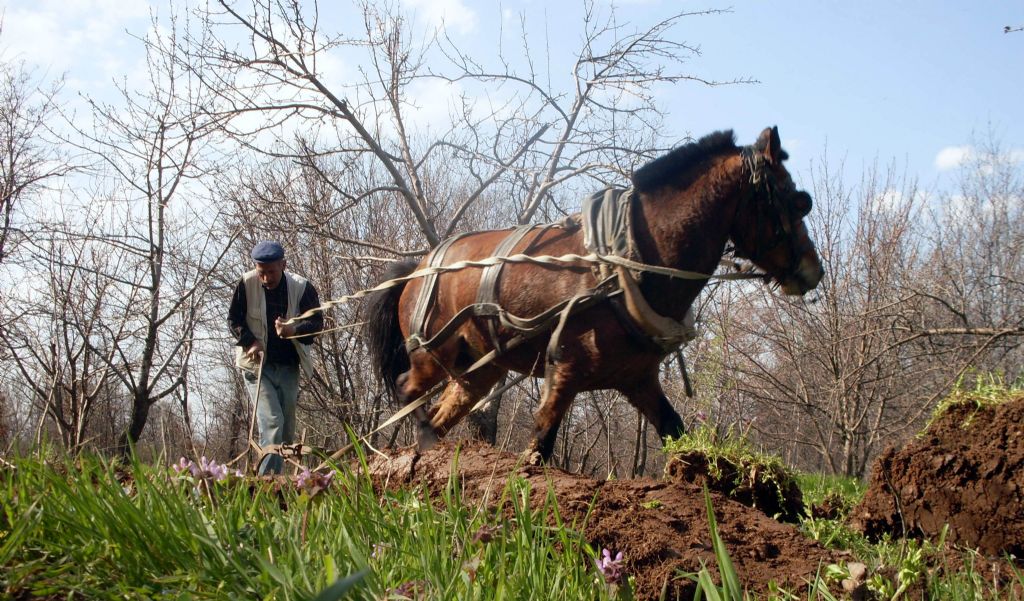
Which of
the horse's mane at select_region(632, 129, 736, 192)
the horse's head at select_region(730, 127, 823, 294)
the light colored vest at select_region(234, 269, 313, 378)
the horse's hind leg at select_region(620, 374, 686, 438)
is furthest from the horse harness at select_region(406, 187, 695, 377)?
the light colored vest at select_region(234, 269, 313, 378)

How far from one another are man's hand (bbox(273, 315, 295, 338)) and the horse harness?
1243 mm

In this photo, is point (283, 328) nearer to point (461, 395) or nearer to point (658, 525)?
point (461, 395)

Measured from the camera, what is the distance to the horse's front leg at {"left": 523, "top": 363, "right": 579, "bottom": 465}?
436 centimetres

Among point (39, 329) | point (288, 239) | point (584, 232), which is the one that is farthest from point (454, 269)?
point (39, 329)

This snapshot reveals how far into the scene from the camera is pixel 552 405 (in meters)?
4.47

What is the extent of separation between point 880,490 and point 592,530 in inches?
61.9

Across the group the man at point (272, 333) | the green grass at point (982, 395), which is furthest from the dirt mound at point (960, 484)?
the man at point (272, 333)

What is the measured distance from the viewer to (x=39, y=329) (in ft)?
33.0

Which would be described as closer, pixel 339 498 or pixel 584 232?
pixel 339 498

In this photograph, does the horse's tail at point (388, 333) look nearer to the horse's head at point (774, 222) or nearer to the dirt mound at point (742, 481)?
the horse's head at point (774, 222)

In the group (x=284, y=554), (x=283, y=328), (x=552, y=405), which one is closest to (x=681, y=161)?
(x=552, y=405)

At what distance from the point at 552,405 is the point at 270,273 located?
8.72 ft

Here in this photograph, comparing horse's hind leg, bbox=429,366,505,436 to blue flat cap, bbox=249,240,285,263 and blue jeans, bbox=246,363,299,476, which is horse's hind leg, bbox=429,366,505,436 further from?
blue flat cap, bbox=249,240,285,263

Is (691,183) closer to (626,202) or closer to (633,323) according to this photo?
(626,202)
